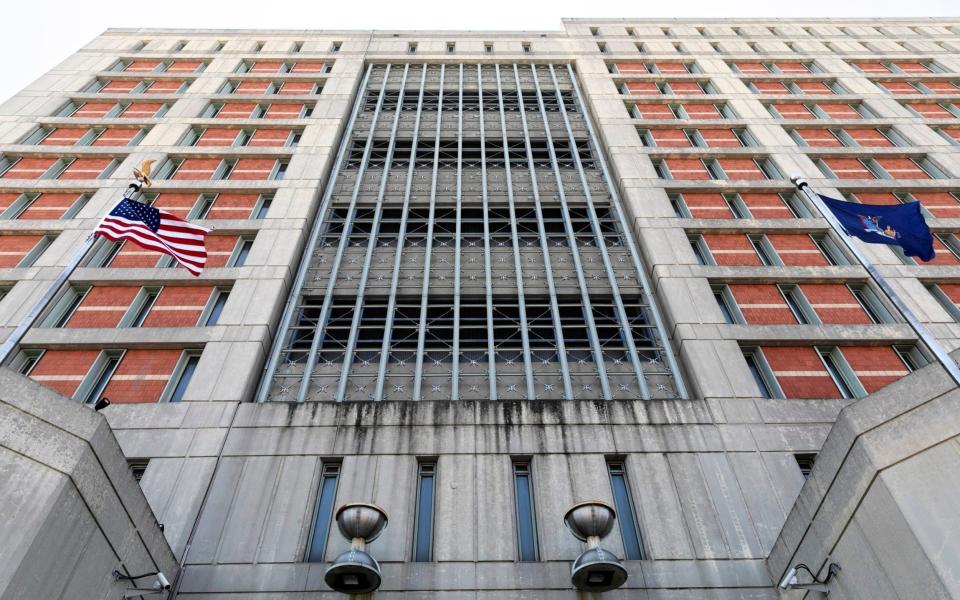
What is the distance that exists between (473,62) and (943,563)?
36.0m

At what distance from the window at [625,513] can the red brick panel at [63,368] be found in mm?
15143

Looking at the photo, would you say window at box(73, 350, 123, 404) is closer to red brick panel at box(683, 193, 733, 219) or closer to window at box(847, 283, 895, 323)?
red brick panel at box(683, 193, 733, 219)

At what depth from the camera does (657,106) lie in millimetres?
33750

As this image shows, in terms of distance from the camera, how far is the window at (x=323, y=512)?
48.9 feet

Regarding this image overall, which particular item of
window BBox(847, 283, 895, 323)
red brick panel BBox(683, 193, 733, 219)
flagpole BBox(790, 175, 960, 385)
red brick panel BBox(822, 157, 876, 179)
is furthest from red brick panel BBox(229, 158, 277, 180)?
red brick panel BBox(822, 157, 876, 179)

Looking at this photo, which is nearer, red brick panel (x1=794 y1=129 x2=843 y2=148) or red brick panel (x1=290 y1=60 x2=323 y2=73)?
red brick panel (x1=794 y1=129 x2=843 y2=148)

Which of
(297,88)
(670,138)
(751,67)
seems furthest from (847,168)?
(297,88)

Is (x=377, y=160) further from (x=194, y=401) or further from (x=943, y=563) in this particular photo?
(x=943, y=563)

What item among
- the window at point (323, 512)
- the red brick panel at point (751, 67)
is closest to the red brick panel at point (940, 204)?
the red brick panel at point (751, 67)

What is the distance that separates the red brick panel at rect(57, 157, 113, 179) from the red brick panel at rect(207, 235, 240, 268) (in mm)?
8095

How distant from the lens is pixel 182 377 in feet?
64.7

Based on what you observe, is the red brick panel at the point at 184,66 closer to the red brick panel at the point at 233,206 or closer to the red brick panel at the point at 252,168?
the red brick panel at the point at 252,168

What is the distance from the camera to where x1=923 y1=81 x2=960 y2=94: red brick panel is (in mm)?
36500

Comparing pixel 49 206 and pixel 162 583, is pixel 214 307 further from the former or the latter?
pixel 162 583
